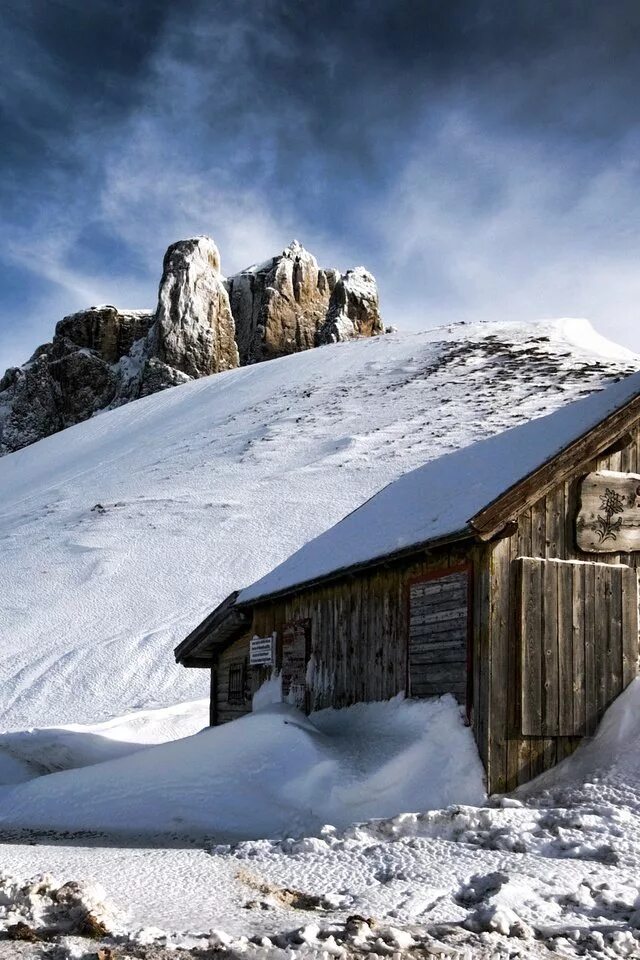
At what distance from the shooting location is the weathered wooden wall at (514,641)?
9609 millimetres

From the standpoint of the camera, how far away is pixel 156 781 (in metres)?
11.0

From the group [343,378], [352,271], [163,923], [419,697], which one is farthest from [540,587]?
[352,271]

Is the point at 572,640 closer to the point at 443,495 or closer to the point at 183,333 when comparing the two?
the point at 443,495

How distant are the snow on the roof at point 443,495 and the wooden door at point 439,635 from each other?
1.88ft

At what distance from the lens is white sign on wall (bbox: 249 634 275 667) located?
48.5 ft

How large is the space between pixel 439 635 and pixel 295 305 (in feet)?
254

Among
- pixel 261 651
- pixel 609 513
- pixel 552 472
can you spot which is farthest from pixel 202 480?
pixel 552 472

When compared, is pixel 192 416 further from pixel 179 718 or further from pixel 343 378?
pixel 179 718

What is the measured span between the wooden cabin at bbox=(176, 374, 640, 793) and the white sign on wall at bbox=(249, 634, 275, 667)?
2.23 metres

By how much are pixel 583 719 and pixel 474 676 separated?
1.28 m

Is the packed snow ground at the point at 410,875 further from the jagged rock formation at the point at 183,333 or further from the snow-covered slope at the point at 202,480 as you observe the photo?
the jagged rock formation at the point at 183,333

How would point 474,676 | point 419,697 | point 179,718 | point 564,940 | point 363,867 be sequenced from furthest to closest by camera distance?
point 179,718
point 419,697
point 474,676
point 363,867
point 564,940

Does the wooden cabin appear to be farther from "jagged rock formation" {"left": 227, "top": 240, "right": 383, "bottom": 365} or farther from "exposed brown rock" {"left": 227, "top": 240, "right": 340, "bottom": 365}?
"exposed brown rock" {"left": 227, "top": 240, "right": 340, "bottom": 365}

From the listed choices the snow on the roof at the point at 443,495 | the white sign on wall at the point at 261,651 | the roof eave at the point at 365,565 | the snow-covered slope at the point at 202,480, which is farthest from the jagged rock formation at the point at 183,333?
the roof eave at the point at 365,565
